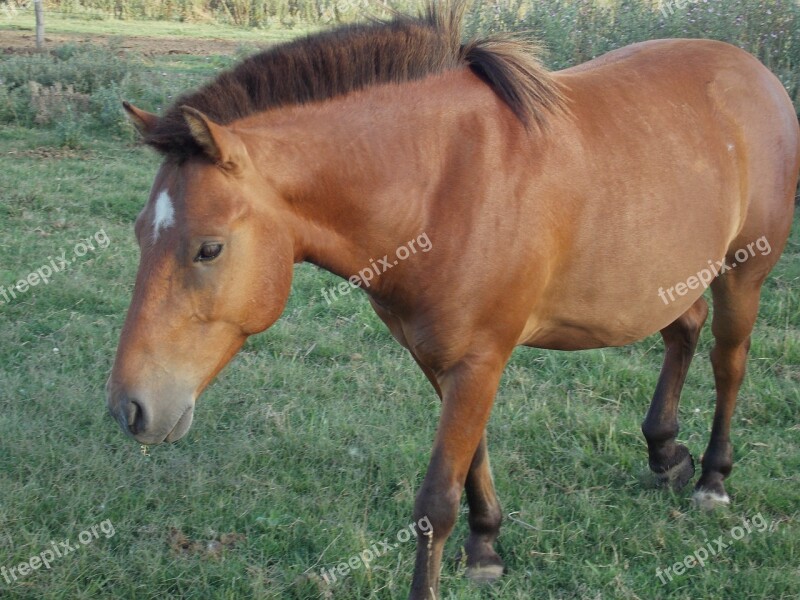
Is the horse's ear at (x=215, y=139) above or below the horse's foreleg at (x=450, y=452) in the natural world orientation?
above

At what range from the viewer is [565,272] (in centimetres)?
315

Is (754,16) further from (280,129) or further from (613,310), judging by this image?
(280,129)

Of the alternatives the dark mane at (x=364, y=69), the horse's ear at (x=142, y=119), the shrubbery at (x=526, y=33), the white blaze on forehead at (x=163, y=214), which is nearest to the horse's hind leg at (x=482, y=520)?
the dark mane at (x=364, y=69)

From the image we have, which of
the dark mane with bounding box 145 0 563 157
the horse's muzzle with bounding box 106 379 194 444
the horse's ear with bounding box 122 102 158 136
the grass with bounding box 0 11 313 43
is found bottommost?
the grass with bounding box 0 11 313 43

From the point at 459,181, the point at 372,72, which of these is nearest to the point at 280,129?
the point at 372,72

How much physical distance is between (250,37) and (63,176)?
32.3 ft

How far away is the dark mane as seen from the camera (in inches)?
106
